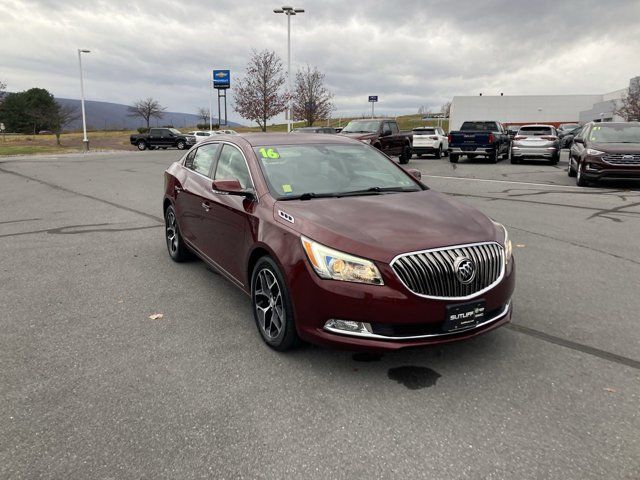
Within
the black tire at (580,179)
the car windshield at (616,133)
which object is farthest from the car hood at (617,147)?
the black tire at (580,179)

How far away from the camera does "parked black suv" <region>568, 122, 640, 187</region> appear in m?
12.8

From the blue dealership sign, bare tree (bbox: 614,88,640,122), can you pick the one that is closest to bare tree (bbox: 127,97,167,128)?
the blue dealership sign

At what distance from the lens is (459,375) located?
11.1ft

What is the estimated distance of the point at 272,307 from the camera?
3.75 meters

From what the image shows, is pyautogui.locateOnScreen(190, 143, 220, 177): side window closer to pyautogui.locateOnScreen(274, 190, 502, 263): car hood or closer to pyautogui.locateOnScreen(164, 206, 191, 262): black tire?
pyautogui.locateOnScreen(164, 206, 191, 262): black tire

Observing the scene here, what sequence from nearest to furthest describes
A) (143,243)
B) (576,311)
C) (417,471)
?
(417,471)
(576,311)
(143,243)

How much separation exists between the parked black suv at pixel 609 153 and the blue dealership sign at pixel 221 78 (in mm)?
60852

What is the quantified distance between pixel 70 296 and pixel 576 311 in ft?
15.8

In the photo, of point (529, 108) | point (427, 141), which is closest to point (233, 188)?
point (427, 141)

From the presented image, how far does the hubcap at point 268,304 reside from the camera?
144 inches

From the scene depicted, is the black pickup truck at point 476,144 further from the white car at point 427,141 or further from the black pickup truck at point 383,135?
the white car at point 427,141

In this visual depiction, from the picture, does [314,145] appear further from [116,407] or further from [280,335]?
[116,407]

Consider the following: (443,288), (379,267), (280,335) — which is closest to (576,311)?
(443,288)

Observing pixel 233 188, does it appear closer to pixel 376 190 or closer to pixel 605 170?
pixel 376 190
